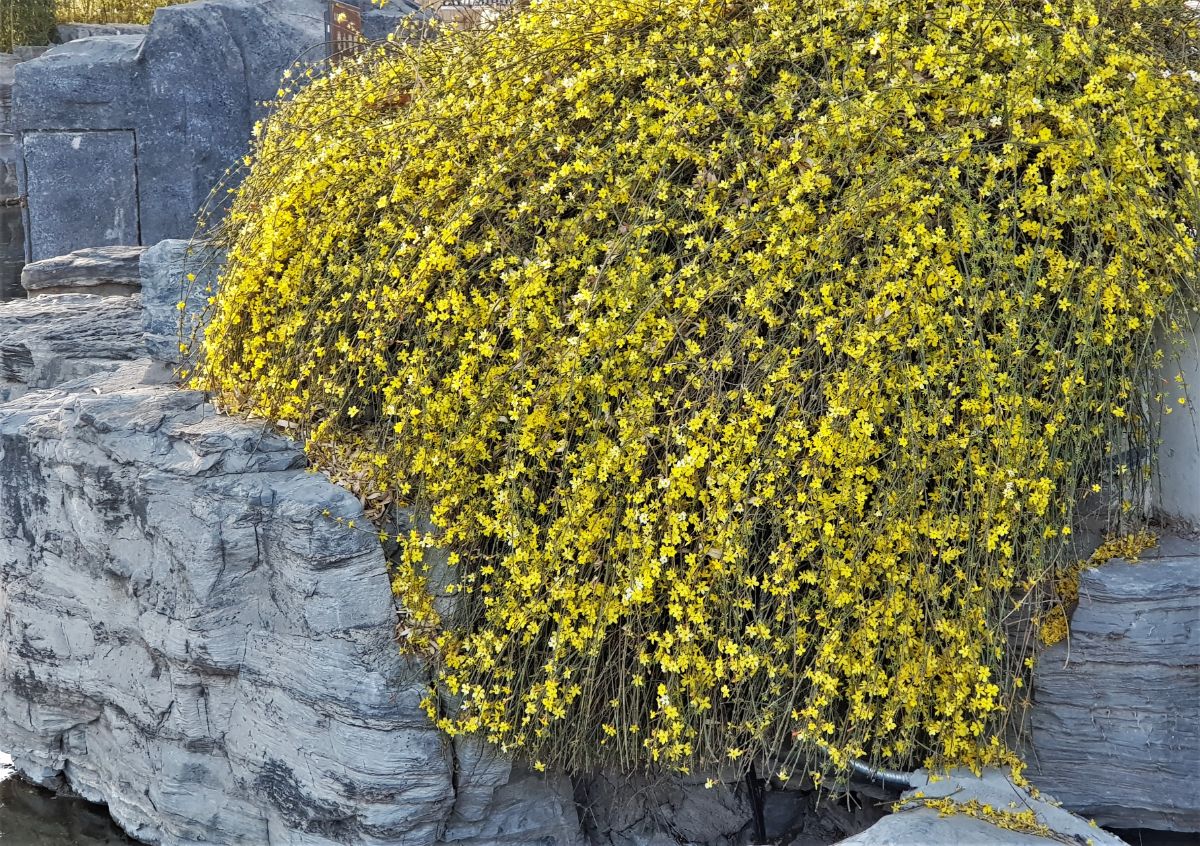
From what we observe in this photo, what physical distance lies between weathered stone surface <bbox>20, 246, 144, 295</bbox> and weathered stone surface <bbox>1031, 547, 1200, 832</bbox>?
341 cm

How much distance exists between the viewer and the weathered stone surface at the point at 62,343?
342 centimetres

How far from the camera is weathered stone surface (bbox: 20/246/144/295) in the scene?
4.20 metres

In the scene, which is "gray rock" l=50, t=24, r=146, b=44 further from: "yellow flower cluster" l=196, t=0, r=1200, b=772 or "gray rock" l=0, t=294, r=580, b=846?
"yellow flower cluster" l=196, t=0, r=1200, b=772

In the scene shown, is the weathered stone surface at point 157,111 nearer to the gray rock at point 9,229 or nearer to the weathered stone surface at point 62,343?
the gray rock at point 9,229

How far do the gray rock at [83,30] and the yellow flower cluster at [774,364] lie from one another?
7303 mm

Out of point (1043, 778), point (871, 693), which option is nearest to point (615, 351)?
point (871, 693)

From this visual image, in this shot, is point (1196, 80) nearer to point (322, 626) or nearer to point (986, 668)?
point (986, 668)

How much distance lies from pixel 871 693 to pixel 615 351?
835 mm

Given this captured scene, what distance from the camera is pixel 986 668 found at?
211 centimetres

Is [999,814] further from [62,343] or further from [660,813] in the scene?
[62,343]

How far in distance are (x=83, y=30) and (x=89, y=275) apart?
5642 millimetres

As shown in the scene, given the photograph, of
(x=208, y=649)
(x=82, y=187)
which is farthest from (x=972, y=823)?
(x=82, y=187)

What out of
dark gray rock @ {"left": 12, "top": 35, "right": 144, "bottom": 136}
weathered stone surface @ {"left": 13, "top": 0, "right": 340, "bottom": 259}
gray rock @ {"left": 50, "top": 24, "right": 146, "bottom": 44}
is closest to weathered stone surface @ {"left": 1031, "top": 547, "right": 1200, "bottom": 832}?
weathered stone surface @ {"left": 13, "top": 0, "right": 340, "bottom": 259}

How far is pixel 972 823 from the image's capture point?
2.07m
